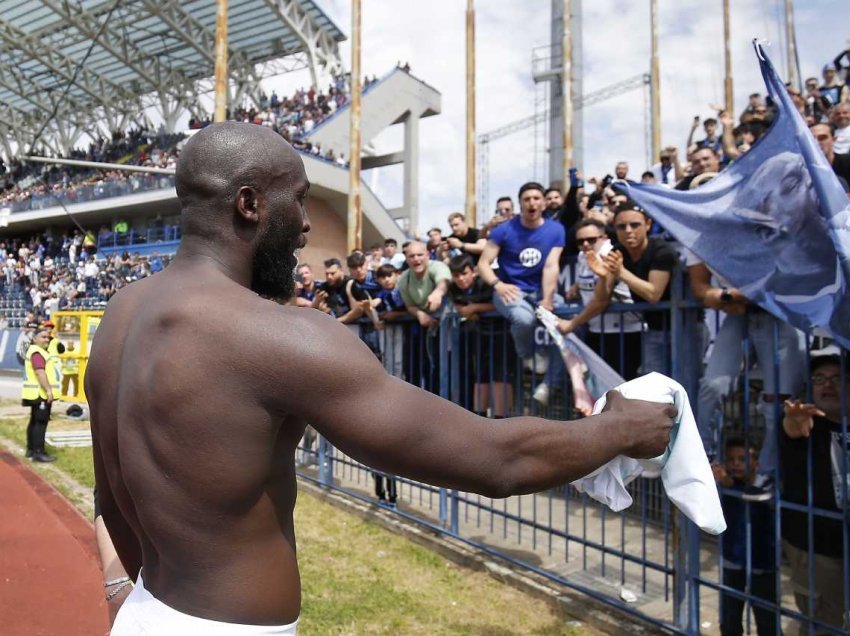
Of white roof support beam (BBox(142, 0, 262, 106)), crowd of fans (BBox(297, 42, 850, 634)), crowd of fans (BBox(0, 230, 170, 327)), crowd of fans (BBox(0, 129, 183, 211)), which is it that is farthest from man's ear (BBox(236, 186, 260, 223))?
white roof support beam (BBox(142, 0, 262, 106))

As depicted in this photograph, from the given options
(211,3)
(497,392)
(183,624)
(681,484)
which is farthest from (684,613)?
(211,3)

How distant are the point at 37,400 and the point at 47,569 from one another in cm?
434

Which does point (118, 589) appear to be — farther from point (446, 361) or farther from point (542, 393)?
point (446, 361)

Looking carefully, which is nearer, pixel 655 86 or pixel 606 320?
pixel 606 320

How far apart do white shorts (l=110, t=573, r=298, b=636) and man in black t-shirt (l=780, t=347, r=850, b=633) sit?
8.68 ft

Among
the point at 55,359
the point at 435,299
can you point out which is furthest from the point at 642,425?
the point at 55,359

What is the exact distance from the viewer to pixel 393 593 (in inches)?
181

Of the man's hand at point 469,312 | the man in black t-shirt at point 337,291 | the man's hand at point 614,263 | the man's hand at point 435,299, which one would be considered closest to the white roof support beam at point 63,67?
the man in black t-shirt at point 337,291

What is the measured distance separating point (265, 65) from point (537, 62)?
74.6ft

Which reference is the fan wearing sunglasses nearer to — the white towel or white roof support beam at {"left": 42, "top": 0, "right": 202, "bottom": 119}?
the white towel

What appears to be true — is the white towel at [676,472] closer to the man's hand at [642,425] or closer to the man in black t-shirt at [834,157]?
the man's hand at [642,425]

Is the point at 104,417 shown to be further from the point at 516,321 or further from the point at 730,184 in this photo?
the point at 516,321

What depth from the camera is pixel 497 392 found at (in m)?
5.30

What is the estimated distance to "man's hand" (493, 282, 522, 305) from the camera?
4859 millimetres
